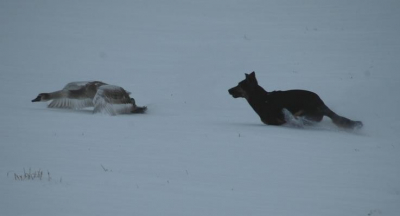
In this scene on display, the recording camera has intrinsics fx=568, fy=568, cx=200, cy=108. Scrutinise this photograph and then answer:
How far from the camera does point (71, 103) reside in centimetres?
1284

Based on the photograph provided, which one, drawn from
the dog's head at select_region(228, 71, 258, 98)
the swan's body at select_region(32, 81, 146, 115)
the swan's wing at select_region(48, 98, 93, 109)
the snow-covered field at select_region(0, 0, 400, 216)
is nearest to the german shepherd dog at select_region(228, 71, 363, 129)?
the dog's head at select_region(228, 71, 258, 98)

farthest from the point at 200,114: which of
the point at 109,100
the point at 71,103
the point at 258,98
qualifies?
the point at 71,103

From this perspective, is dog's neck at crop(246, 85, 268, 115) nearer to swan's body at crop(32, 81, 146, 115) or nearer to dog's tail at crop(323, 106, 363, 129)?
dog's tail at crop(323, 106, 363, 129)

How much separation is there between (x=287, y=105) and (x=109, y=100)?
3747 millimetres

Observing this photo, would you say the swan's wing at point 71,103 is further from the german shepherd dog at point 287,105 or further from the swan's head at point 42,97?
the german shepherd dog at point 287,105

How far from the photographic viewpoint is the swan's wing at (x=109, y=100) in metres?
12.0

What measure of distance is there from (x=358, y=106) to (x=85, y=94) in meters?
6.12

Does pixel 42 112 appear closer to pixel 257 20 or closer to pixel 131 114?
pixel 131 114

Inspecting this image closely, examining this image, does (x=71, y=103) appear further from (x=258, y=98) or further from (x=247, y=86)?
(x=258, y=98)

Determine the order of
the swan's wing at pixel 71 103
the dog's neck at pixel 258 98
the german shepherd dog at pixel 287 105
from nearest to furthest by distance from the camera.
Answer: the german shepherd dog at pixel 287 105 → the dog's neck at pixel 258 98 → the swan's wing at pixel 71 103

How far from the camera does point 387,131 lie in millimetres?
10766

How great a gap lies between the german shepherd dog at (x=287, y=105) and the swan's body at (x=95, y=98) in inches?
101

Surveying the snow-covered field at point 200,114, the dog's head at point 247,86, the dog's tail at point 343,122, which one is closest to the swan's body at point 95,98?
the snow-covered field at point 200,114

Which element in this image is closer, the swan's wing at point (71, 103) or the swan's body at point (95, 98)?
the swan's body at point (95, 98)
